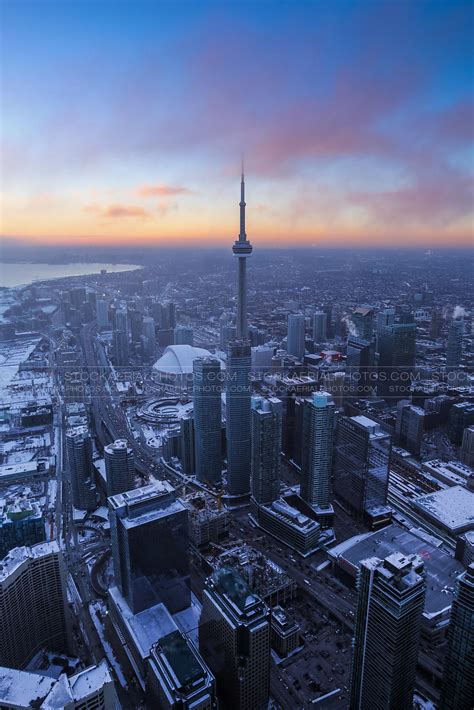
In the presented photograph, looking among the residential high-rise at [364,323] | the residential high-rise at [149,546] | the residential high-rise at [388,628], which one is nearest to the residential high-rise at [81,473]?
the residential high-rise at [149,546]

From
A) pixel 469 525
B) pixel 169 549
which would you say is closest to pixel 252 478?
pixel 169 549

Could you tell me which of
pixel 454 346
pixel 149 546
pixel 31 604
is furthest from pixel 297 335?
pixel 31 604

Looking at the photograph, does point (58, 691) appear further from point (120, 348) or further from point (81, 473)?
point (120, 348)

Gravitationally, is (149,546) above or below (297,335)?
below

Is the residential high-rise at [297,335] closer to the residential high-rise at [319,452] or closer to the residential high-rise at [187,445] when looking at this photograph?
the residential high-rise at [187,445]

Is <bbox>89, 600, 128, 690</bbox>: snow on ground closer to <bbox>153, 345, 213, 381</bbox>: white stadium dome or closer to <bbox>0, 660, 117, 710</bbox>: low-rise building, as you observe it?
<bbox>0, 660, 117, 710</bbox>: low-rise building

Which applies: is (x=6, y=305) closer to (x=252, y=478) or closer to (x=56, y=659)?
(x=252, y=478)

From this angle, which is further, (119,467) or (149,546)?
(119,467)

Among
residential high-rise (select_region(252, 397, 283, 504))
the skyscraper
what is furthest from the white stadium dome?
residential high-rise (select_region(252, 397, 283, 504))
